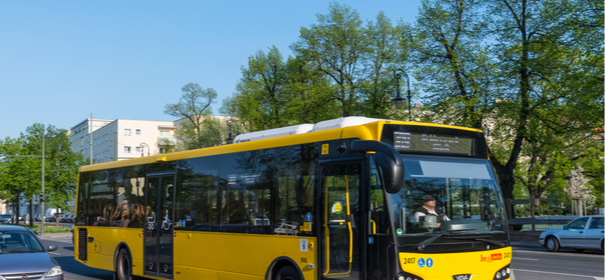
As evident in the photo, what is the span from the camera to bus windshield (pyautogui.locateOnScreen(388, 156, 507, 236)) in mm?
6672

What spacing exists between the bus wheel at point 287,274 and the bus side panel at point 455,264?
78.2 inches

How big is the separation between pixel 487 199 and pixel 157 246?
22.9ft

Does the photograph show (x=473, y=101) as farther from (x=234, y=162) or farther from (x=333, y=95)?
(x=234, y=162)

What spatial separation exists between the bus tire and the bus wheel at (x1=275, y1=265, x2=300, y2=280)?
5533 millimetres

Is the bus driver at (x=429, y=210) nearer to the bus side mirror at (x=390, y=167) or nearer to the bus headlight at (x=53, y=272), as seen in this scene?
the bus side mirror at (x=390, y=167)

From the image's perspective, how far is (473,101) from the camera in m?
26.3

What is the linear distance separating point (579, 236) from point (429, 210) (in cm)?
1660

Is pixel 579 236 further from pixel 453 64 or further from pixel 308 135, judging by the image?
pixel 308 135

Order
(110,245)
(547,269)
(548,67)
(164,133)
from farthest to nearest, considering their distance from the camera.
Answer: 1. (164,133)
2. (548,67)
3. (547,269)
4. (110,245)

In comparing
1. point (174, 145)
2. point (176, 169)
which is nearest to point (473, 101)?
point (176, 169)

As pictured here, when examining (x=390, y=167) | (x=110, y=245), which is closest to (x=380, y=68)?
(x=110, y=245)

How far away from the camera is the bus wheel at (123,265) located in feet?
41.6

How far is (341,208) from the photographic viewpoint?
730 cm

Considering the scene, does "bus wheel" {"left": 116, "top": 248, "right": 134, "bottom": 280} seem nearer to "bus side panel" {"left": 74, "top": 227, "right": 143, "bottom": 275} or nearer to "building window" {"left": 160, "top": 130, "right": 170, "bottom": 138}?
"bus side panel" {"left": 74, "top": 227, "right": 143, "bottom": 275}
